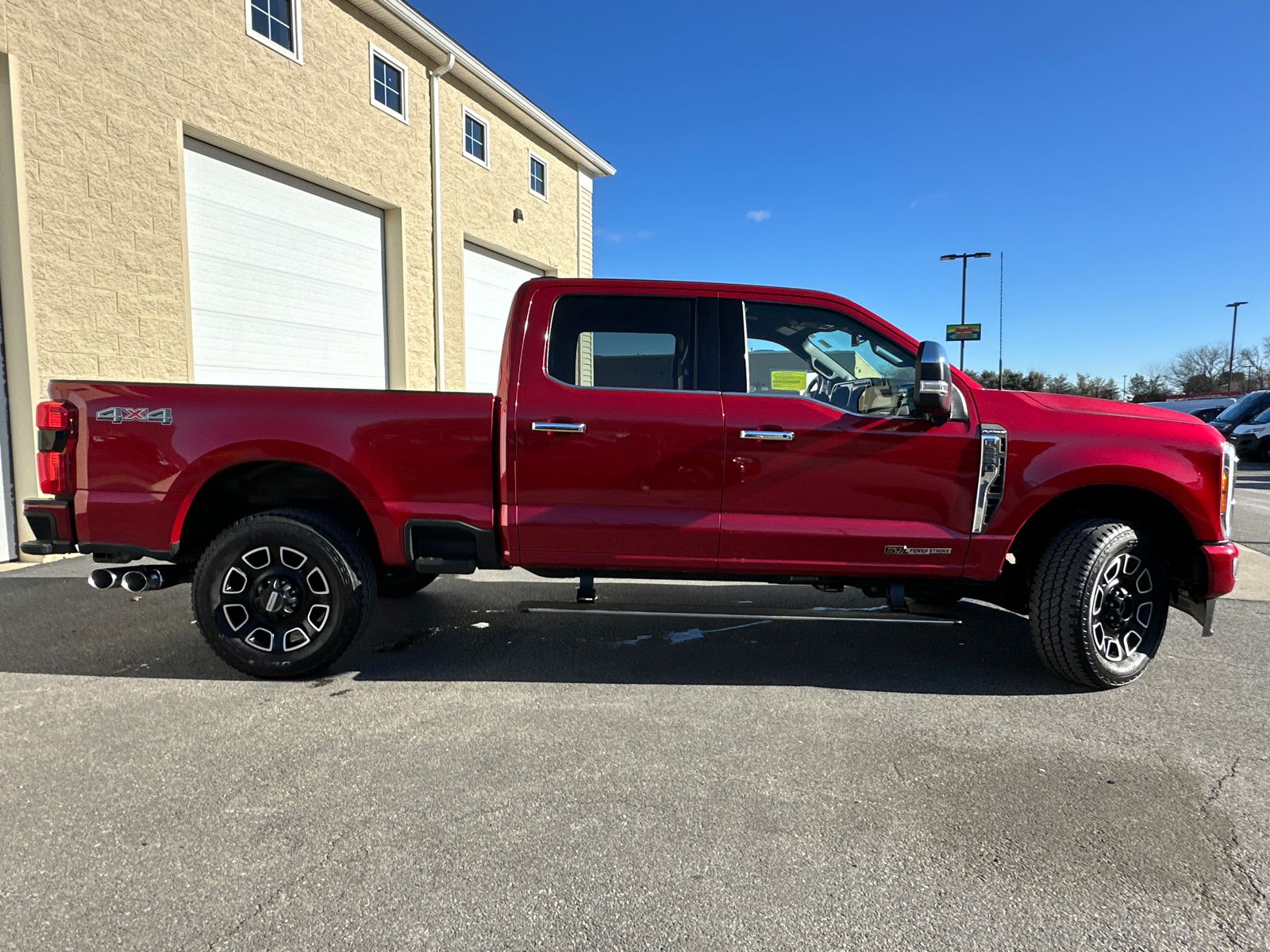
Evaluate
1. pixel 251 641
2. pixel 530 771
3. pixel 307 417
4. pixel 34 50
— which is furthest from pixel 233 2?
pixel 530 771

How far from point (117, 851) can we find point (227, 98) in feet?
28.6

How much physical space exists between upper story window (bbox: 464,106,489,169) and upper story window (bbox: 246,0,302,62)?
11.8ft

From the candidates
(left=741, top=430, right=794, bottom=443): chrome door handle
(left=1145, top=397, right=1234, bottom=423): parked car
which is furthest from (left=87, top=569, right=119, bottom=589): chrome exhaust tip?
(left=1145, top=397, right=1234, bottom=423): parked car

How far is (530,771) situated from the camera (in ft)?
8.95

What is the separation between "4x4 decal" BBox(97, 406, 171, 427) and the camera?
3.55m

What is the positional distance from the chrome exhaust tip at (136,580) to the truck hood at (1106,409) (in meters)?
4.53

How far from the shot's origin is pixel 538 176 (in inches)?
594

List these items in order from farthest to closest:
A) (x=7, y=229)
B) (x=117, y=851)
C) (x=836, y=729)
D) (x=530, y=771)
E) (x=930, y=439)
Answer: (x=7, y=229) < (x=930, y=439) < (x=836, y=729) < (x=530, y=771) < (x=117, y=851)

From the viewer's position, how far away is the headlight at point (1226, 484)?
357cm

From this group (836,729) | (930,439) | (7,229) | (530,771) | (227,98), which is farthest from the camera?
(227,98)

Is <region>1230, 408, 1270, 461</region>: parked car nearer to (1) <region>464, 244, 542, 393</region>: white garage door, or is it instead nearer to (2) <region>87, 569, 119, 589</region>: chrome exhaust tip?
(1) <region>464, 244, 542, 393</region>: white garage door

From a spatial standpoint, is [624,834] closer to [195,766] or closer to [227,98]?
[195,766]

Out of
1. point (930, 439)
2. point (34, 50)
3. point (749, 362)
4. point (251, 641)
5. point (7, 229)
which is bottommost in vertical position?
point (251, 641)

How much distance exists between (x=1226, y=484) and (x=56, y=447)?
18.9 feet
